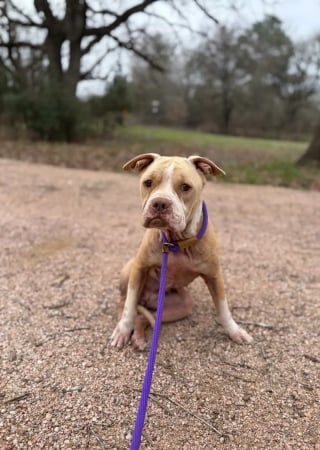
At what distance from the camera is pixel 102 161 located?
11164 mm

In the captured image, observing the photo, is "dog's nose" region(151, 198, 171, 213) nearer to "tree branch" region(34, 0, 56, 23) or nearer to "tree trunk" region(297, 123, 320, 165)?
"tree trunk" region(297, 123, 320, 165)

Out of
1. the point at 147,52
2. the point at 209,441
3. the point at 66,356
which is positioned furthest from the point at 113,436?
the point at 147,52

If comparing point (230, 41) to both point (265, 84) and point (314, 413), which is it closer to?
Answer: point (265, 84)

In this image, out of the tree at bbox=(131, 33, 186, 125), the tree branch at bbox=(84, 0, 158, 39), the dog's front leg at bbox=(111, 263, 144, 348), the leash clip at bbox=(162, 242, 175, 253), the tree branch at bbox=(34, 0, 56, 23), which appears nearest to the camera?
the leash clip at bbox=(162, 242, 175, 253)

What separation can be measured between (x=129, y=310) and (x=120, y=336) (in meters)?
0.20

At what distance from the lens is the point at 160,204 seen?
2.00 meters

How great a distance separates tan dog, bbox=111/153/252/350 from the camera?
206cm

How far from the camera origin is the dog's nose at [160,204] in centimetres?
199

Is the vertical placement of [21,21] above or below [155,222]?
above

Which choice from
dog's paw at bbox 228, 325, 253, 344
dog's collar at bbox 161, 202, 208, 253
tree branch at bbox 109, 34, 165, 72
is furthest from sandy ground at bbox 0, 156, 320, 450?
tree branch at bbox 109, 34, 165, 72

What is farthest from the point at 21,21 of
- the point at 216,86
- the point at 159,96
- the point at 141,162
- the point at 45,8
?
the point at 216,86

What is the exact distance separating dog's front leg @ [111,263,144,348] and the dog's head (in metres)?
0.62

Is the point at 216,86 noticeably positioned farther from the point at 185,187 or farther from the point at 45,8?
the point at 185,187

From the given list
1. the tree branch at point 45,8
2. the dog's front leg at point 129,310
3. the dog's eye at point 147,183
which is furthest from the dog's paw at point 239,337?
the tree branch at point 45,8
